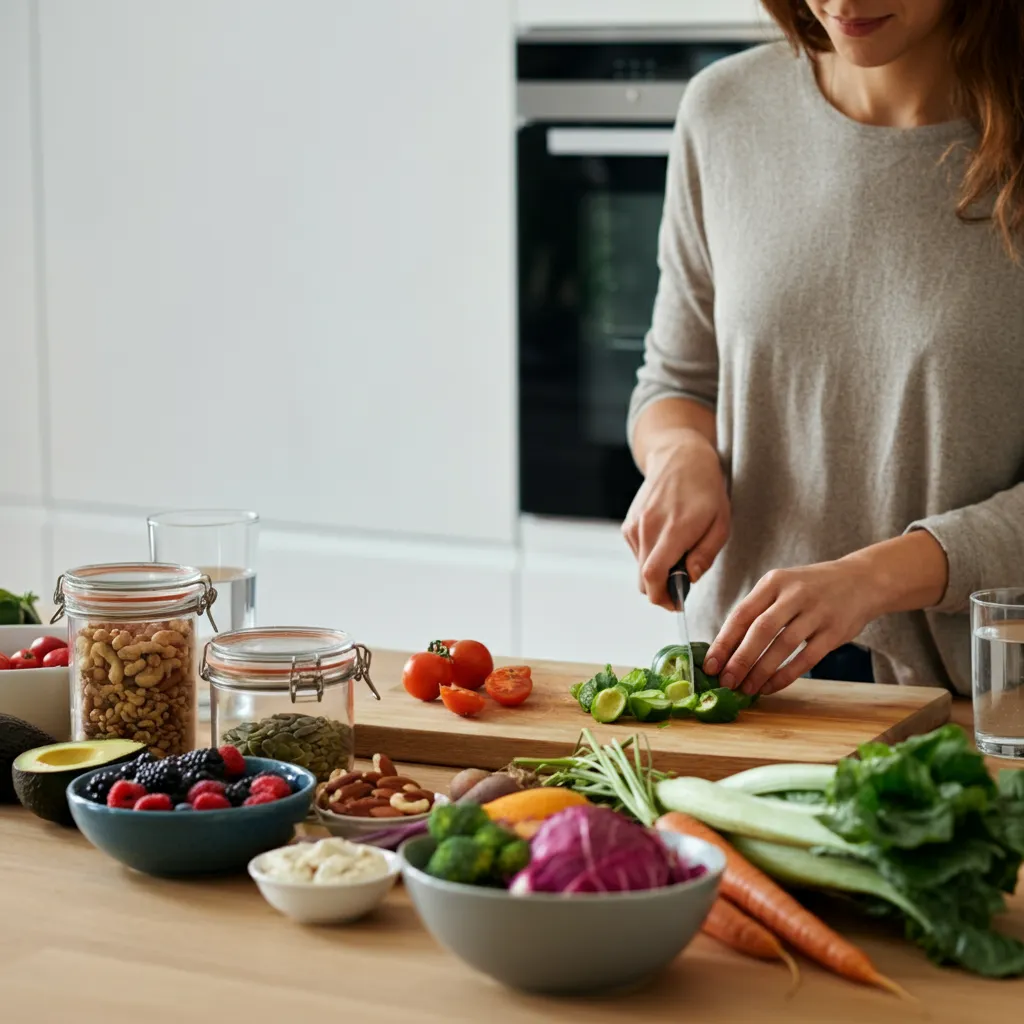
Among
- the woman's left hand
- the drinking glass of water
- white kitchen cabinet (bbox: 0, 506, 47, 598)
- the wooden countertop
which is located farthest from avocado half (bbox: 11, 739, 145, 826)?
white kitchen cabinet (bbox: 0, 506, 47, 598)

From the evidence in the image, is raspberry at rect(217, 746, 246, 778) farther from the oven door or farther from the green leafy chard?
the oven door

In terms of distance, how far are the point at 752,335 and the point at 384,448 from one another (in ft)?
4.46

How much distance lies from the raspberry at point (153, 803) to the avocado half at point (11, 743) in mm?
241

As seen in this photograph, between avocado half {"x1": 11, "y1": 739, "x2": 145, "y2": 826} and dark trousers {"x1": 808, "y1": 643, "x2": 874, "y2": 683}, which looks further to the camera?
dark trousers {"x1": 808, "y1": 643, "x2": 874, "y2": 683}

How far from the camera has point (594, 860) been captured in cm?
95

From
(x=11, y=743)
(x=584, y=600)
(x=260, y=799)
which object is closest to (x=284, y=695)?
(x=260, y=799)

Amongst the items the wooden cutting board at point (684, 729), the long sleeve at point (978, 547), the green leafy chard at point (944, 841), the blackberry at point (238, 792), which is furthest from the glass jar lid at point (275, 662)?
the long sleeve at point (978, 547)

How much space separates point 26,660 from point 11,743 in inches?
5.9

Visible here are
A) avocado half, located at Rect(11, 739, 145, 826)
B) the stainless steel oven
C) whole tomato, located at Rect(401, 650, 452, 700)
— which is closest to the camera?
avocado half, located at Rect(11, 739, 145, 826)

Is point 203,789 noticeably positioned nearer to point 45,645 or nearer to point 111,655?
point 111,655

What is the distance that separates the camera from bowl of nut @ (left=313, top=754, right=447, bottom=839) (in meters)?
1.20

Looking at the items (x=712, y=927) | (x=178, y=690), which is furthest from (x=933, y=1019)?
(x=178, y=690)

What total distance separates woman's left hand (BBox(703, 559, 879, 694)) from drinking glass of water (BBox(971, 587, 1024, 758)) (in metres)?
0.16

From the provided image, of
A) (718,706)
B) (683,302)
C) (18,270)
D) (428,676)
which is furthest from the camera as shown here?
(18,270)
